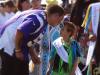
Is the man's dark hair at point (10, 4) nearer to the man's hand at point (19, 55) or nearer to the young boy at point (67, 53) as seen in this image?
the man's hand at point (19, 55)

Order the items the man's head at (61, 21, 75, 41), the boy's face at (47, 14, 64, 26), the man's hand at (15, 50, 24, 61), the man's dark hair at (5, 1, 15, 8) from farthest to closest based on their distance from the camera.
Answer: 1. the man's dark hair at (5, 1, 15, 8)
2. the man's hand at (15, 50, 24, 61)
3. the man's head at (61, 21, 75, 41)
4. the boy's face at (47, 14, 64, 26)

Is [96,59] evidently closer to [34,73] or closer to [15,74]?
[15,74]

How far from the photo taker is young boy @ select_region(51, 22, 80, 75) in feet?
20.1

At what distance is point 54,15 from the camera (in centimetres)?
603

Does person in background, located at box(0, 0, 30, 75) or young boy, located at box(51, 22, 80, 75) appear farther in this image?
person in background, located at box(0, 0, 30, 75)

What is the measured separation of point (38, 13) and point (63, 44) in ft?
1.75

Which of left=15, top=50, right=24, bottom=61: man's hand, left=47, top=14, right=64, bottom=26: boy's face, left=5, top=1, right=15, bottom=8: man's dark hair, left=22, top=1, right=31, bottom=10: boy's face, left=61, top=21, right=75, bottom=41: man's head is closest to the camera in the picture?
left=47, top=14, right=64, bottom=26: boy's face

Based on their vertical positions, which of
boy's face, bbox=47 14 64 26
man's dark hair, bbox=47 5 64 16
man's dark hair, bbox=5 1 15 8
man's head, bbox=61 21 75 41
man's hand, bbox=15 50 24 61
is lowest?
man's hand, bbox=15 50 24 61

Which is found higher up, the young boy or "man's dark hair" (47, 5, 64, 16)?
"man's dark hair" (47, 5, 64, 16)

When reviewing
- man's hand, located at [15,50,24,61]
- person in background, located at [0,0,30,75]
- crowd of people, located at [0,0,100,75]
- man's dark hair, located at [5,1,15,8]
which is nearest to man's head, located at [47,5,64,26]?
crowd of people, located at [0,0,100,75]

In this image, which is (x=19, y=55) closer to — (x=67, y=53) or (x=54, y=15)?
(x=67, y=53)

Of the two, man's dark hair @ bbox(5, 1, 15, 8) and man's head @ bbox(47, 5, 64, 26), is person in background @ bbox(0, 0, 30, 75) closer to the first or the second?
man's head @ bbox(47, 5, 64, 26)

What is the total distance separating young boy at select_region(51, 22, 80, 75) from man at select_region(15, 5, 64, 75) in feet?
0.58

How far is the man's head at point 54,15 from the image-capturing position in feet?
19.7
